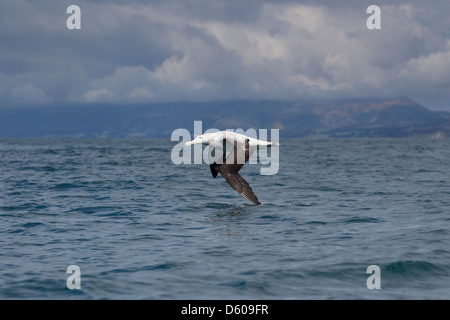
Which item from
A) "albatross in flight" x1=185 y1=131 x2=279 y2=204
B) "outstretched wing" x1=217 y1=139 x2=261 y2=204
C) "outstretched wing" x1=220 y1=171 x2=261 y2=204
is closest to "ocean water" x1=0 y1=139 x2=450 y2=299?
"outstretched wing" x1=220 y1=171 x2=261 y2=204

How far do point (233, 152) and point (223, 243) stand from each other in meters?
5.62

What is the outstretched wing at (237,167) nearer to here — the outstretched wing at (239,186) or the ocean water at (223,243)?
the outstretched wing at (239,186)

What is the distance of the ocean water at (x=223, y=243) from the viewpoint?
12.5 metres

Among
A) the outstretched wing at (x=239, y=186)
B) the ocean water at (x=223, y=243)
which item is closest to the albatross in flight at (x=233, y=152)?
the outstretched wing at (x=239, y=186)

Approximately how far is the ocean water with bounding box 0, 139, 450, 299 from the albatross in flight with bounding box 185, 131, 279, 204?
1197 millimetres

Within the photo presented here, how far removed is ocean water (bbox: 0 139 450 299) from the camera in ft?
Result: 41.1

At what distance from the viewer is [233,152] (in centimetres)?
2150

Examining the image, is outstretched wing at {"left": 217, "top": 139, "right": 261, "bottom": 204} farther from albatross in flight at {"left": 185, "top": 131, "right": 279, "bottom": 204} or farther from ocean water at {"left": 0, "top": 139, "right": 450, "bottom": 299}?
ocean water at {"left": 0, "top": 139, "right": 450, "bottom": 299}

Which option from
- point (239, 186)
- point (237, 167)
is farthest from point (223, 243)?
point (237, 167)

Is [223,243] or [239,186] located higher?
[239,186]

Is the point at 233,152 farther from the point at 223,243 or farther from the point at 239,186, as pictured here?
the point at 223,243

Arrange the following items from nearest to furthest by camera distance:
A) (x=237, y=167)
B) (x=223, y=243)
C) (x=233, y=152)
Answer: (x=223, y=243), (x=233, y=152), (x=237, y=167)

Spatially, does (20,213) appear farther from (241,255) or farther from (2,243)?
(241,255)
